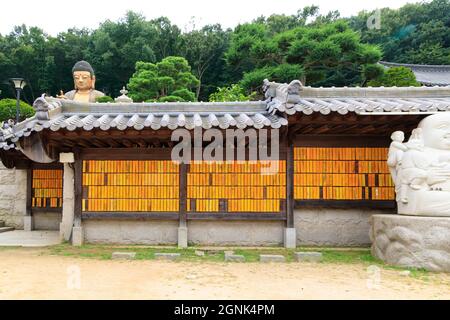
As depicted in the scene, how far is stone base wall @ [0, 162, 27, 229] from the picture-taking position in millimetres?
13977

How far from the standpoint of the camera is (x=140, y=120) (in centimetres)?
909

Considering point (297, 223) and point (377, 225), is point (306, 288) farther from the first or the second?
point (297, 223)

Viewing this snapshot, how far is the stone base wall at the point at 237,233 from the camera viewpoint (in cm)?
1004

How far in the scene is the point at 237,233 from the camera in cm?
1008

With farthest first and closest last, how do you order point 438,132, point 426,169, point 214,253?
1. point 214,253
2. point 438,132
3. point 426,169

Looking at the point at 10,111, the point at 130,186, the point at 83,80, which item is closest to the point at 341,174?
the point at 130,186

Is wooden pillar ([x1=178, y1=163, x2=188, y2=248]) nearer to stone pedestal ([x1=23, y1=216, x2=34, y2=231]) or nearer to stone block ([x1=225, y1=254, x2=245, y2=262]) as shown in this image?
stone block ([x1=225, y1=254, x2=245, y2=262])

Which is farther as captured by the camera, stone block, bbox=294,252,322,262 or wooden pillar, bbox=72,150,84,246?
wooden pillar, bbox=72,150,84,246

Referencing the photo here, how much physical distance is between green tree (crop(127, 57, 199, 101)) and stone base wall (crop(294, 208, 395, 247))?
20.3 m

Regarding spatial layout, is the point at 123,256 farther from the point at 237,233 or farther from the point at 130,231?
the point at 237,233

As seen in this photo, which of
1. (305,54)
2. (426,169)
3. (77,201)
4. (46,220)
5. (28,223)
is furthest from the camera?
(305,54)

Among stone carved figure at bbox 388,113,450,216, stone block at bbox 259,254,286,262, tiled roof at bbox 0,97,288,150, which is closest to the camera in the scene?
stone carved figure at bbox 388,113,450,216

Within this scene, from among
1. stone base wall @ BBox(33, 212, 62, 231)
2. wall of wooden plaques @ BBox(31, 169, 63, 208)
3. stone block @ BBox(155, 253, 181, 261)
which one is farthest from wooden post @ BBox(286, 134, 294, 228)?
stone base wall @ BBox(33, 212, 62, 231)

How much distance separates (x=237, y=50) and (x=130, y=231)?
1059 inches
